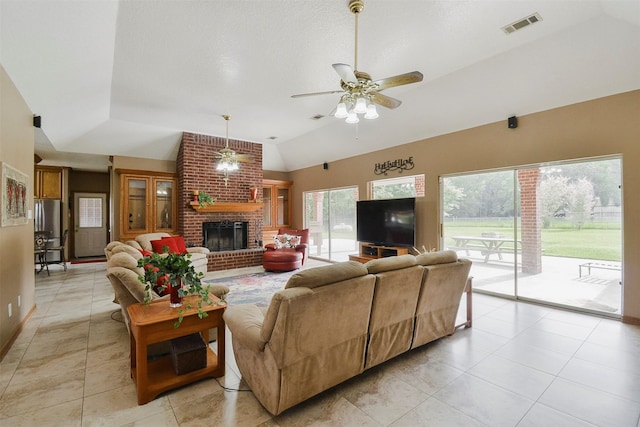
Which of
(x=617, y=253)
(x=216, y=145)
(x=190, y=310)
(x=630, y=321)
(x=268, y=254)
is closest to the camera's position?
(x=190, y=310)

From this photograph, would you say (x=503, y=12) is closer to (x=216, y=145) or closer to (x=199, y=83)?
(x=199, y=83)

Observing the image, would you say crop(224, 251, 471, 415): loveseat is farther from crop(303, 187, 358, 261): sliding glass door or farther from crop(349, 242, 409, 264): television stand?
crop(303, 187, 358, 261): sliding glass door

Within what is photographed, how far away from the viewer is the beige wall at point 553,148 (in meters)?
3.39

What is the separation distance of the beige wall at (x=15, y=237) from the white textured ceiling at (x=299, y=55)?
0.25 meters

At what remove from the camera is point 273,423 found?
1.87 meters

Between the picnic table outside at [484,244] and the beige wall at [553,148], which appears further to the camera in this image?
the picnic table outside at [484,244]

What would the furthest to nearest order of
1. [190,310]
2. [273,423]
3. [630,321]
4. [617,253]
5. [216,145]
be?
[216,145], [617,253], [630,321], [190,310], [273,423]

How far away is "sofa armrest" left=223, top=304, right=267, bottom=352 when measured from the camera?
1923 millimetres

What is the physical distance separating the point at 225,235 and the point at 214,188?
118cm

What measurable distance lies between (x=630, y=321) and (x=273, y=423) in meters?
4.25

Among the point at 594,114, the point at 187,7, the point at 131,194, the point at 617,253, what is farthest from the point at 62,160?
the point at 617,253

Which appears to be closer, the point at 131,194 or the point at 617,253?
the point at 617,253

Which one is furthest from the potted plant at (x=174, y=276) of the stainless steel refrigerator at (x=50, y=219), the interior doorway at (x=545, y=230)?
the stainless steel refrigerator at (x=50, y=219)

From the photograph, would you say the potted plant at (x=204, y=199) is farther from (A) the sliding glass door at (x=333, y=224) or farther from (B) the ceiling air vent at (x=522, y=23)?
(B) the ceiling air vent at (x=522, y=23)
